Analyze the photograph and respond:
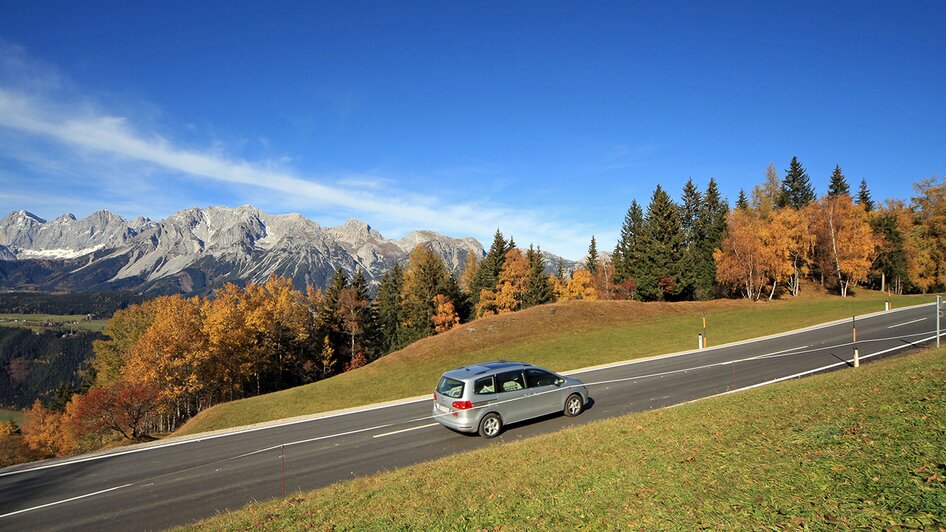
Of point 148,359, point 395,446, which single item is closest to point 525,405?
point 395,446

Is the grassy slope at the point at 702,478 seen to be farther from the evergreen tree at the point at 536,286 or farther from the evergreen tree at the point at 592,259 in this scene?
the evergreen tree at the point at 592,259

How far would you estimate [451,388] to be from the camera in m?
13.6

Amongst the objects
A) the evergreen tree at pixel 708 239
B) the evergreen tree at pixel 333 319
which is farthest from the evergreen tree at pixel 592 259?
the evergreen tree at pixel 333 319

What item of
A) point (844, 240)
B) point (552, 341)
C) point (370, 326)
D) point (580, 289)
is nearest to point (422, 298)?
point (370, 326)

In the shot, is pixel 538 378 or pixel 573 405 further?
pixel 573 405

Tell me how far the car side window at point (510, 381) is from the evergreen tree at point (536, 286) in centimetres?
5104

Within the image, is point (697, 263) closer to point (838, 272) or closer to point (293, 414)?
point (838, 272)

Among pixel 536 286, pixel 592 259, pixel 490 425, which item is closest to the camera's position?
pixel 490 425

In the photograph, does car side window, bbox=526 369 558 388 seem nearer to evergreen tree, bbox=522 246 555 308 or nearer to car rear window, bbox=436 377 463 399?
car rear window, bbox=436 377 463 399

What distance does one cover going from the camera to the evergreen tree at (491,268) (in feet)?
217

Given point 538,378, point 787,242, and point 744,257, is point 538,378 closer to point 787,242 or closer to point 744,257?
point 744,257

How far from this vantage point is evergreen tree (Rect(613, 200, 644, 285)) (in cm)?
6500

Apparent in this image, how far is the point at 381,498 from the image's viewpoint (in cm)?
794

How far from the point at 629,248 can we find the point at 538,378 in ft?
208
